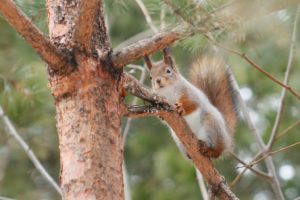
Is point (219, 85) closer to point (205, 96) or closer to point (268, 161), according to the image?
point (205, 96)

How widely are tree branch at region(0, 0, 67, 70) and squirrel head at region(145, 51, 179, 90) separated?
3.03ft

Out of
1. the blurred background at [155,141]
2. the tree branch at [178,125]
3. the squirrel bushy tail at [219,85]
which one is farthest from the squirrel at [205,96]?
the blurred background at [155,141]

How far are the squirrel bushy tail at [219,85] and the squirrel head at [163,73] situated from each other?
12 centimetres

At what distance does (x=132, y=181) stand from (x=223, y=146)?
2096 mm

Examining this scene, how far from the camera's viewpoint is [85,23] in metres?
1.38

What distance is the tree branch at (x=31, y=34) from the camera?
1.32 m

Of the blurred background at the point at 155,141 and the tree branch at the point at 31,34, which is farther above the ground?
the blurred background at the point at 155,141

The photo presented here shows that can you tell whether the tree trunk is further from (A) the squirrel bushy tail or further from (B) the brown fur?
(A) the squirrel bushy tail

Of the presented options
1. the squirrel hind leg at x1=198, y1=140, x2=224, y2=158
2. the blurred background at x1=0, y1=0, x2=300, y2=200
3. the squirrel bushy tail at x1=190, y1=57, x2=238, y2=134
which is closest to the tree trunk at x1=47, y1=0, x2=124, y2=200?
the squirrel hind leg at x1=198, y1=140, x2=224, y2=158

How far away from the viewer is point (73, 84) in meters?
1.46

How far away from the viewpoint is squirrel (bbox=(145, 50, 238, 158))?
7.70 feet

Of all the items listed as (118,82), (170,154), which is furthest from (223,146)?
(170,154)

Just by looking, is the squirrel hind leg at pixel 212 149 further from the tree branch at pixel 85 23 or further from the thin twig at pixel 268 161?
the tree branch at pixel 85 23

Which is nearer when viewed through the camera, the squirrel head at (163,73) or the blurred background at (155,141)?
the squirrel head at (163,73)
